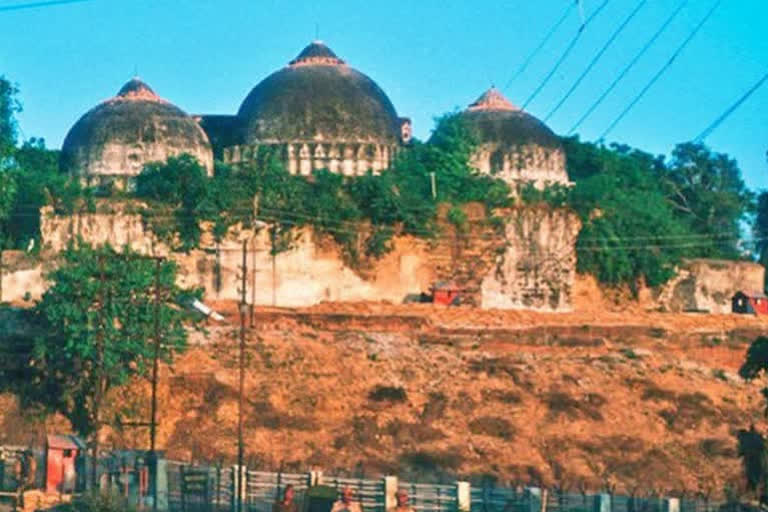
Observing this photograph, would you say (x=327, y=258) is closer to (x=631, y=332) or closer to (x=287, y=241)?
(x=287, y=241)

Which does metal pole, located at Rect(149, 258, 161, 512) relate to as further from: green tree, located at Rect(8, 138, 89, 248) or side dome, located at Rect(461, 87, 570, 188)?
side dome, located at Rect(461, 87, 570, 188)

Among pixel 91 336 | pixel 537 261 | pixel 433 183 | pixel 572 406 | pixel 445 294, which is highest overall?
pixel 433 183

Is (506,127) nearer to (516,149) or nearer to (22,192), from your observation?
(516,149)

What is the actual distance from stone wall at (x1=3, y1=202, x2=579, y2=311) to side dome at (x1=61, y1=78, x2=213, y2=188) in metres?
2.62

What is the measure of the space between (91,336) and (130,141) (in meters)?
13.1

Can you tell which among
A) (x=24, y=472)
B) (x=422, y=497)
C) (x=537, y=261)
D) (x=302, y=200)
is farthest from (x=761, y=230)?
(x=24, y=472)

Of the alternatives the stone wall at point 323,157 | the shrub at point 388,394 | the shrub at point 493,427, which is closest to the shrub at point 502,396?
the shrub at point 493,427

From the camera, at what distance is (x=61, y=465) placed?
33.3m

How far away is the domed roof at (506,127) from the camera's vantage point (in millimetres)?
56156

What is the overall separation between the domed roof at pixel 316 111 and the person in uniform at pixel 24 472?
21823 millimetres

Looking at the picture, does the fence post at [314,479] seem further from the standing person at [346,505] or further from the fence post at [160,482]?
the standing person at [346,505]

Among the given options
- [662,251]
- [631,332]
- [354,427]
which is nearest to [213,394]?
[354,427]

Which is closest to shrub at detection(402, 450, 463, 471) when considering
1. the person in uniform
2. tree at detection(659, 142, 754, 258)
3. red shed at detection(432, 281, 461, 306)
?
the person in uniform

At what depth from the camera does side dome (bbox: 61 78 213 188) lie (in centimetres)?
5322
